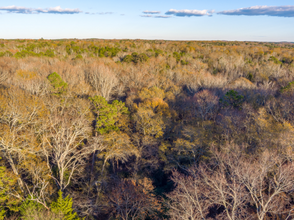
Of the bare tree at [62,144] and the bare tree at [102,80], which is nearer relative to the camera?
the bare tree at [62,144]

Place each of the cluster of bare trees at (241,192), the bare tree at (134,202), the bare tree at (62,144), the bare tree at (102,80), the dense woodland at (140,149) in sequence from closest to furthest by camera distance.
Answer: the cluster of bare trees at (241,192) < the dense woodland at (140,149) < the bare tree at (134,202) < the bare tree at (62,144) < the bare tree at (102,80)

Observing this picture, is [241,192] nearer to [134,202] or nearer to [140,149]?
[134,202]

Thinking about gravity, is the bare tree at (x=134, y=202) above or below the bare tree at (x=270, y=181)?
Result: below

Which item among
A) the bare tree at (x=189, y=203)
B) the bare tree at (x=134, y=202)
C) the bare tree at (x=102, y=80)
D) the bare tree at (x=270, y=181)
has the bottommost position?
the bare tree at (x=134, y=202)

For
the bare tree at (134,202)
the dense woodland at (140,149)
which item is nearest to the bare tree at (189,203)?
the dense woodland at (140,149)

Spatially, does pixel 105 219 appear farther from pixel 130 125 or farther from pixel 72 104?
pixel 72 104

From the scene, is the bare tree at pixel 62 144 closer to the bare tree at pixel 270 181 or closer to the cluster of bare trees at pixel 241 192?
the cluster of bare trees at pixel 241 192

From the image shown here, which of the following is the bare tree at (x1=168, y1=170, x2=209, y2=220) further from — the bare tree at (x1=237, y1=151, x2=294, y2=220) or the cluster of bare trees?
the bare tree at (x1=237, y1=151, x2=294, y2=220)

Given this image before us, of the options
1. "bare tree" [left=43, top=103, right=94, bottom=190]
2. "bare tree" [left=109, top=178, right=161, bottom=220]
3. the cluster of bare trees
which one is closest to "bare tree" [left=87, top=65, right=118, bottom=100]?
"bare tree" [left=43, top=103, right=94, bottom=190]
